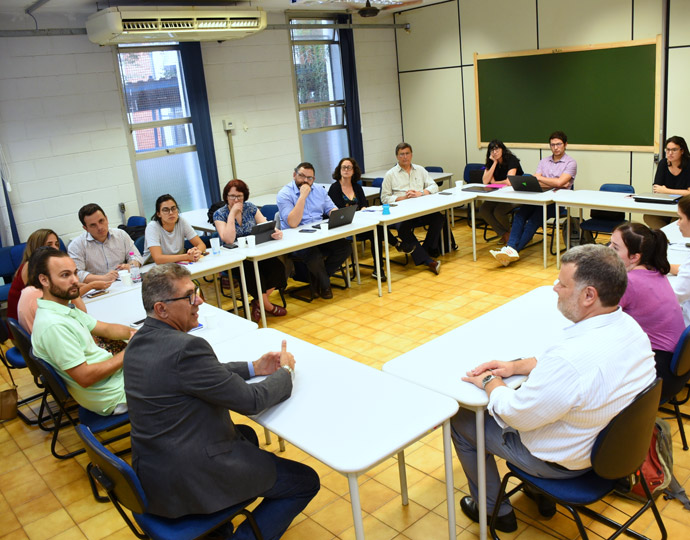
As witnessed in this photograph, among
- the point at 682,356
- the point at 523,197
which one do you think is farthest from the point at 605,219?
the point at 682,356

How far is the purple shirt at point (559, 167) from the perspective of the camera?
20.9ft

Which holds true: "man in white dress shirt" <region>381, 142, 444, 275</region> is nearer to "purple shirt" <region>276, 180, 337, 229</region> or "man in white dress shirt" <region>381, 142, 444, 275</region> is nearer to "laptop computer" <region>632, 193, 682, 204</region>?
"purple shirt" <region>276, 180, 337, 229</region>

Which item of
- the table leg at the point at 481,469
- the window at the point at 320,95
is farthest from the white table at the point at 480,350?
the window at the point at 320,95

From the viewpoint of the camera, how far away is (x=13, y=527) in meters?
3.02

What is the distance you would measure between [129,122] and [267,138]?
5.83ft

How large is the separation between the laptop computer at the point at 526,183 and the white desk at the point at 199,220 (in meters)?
3.13

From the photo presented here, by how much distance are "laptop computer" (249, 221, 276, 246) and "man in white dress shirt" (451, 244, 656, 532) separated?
3.32m

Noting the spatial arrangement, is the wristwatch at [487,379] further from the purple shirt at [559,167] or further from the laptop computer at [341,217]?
the purple shirt at [559,167]

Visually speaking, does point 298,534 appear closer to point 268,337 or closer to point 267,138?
point 268,337

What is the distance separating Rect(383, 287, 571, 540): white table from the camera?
233 centimetres

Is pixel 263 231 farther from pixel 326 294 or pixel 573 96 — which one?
pixel 573 96

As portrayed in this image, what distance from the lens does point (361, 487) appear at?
3.01 meters

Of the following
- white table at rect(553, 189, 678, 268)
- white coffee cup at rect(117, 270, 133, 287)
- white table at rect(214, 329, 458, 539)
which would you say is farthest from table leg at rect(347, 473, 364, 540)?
white table at rect(553, 189, 678, 268)

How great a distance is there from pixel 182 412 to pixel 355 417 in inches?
23.9
